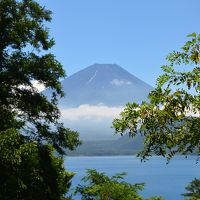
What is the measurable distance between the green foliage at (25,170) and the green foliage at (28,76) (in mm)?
910

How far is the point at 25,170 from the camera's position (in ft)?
54.8

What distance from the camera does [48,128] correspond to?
65.6ft

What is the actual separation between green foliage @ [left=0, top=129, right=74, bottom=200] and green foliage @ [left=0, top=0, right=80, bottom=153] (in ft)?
2.99

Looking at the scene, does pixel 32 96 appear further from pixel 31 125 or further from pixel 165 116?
pixel 165 116

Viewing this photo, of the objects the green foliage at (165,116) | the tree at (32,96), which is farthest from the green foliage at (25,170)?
the green foliage at (165,116)

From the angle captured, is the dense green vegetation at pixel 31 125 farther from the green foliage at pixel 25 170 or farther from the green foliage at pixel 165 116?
the green foliage at pixel 165 116

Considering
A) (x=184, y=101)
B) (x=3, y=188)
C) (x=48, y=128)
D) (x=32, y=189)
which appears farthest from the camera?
(x=48, y=128)

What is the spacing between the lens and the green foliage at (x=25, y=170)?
14578mm

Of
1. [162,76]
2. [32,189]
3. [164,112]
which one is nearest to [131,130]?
[164,112]

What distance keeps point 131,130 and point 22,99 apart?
461 inches

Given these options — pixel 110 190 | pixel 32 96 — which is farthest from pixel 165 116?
pixel 32 96

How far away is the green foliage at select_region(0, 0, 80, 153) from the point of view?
18828 mm

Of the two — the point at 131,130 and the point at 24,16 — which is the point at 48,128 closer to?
the point at 24,16

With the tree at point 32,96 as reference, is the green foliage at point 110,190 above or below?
below
